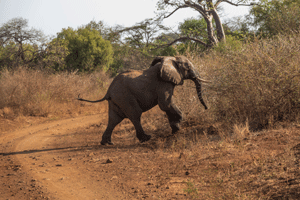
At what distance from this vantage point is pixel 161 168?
472 centimetres

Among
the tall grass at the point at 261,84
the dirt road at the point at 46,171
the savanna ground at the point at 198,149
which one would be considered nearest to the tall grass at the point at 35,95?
the savanna ground at the point at 198,149

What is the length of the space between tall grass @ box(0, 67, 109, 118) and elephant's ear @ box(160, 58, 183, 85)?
700cm

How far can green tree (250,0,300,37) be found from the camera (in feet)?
48.7

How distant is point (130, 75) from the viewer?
6438 millimetres

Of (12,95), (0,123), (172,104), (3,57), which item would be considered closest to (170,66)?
(172,104)

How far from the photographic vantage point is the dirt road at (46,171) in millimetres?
3990

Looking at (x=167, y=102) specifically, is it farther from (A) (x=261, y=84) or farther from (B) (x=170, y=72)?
(A) (x=261, y=84)

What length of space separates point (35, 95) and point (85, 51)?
861 cm

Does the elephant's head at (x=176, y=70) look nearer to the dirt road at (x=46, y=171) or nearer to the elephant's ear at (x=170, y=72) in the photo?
the elephant's ear at (x=170, y=72)

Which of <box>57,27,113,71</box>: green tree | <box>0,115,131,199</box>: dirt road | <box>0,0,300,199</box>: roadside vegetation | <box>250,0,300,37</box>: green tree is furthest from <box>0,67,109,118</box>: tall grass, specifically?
<box>250,0,300,37</box>: green tree

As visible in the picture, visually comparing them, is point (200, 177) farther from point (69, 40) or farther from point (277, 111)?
point (69, 40)

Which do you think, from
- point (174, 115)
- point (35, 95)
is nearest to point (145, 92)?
point (174, 115)

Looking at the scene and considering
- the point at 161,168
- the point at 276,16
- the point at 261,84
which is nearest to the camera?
the point at 161,168

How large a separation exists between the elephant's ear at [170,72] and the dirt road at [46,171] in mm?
2569
